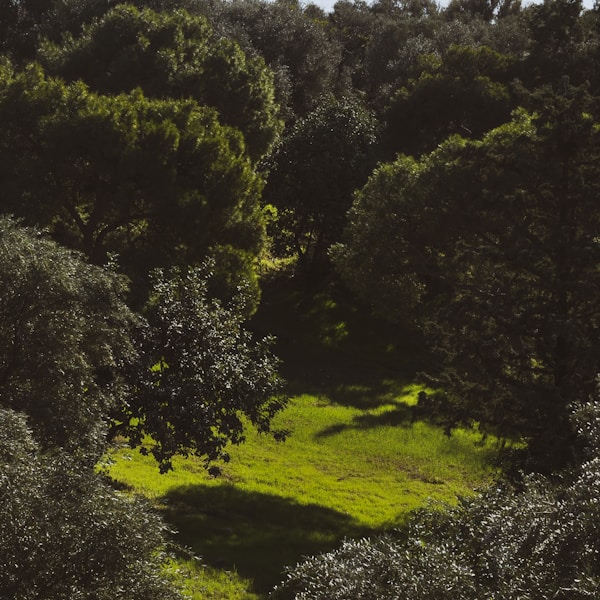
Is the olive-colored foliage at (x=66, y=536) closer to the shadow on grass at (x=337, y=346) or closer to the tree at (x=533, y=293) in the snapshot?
the tree at (x=533, y=293)

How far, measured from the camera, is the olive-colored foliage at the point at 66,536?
922 cm

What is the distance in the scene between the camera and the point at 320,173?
47.2 metres

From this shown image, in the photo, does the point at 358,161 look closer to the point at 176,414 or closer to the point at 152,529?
the point at 176,414

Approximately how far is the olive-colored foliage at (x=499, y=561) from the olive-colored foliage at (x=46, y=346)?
15.8ft

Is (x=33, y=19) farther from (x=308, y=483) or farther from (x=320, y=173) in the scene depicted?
(x=308, y=483)

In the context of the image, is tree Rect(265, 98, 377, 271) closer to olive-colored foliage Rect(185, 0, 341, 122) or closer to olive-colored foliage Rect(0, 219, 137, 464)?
olive-colored foliage Rect(185, 0, 341, 122)

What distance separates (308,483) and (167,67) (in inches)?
918

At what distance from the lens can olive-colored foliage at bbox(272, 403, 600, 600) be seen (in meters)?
8.96

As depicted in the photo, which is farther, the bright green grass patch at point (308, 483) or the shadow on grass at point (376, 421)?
the shadow on grass at point (376, 421)

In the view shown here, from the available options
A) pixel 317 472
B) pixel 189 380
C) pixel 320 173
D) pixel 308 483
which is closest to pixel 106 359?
pixel 189 380

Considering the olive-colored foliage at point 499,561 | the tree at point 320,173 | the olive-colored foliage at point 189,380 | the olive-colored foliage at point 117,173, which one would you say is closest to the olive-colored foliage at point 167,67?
the tree at point 320,173

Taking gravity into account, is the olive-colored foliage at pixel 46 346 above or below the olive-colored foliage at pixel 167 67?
below

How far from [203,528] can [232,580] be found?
11.1ft

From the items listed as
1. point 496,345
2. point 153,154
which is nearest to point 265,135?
point 153,154
